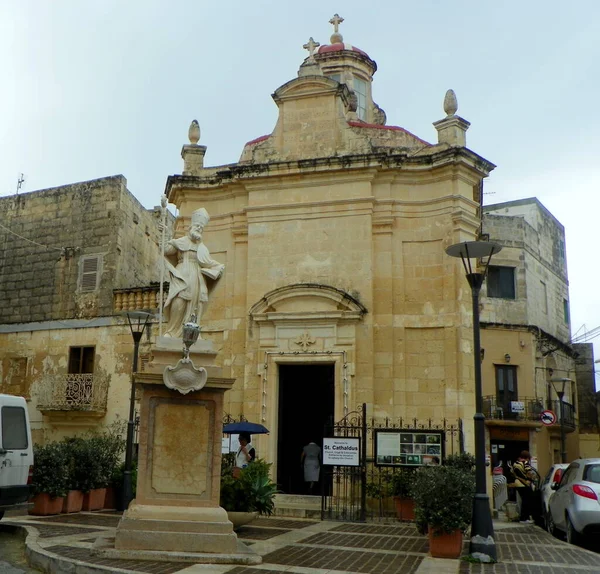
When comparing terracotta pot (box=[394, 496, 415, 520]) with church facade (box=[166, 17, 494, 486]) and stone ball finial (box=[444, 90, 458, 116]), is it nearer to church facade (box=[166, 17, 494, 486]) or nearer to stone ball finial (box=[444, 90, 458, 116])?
church facade (box=[166, 17, 494, 486])

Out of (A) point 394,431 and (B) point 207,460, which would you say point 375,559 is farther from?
(A) point 394,431

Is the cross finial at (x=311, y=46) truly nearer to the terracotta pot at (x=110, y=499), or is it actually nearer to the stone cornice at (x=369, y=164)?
the stone cornice at (x=369, y=164)

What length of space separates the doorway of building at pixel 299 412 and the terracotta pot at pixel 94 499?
3990 millimetres

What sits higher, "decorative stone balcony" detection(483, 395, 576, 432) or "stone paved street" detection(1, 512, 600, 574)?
"decorative stone balcony" detection(483, 395, 576, 432)

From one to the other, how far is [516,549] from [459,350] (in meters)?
5.77

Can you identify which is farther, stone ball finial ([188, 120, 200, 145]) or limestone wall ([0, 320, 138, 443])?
limestone wall ([0, 320, 138, 443])

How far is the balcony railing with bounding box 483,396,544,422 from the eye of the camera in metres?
30.1

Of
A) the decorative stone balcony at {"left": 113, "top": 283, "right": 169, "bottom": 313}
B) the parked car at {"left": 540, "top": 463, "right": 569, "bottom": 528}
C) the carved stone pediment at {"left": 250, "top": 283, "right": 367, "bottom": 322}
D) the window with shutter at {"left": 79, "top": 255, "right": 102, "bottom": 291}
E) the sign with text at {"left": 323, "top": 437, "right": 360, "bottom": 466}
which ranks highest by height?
the window with shutter at {"left": 79, "top": 255, "right": 102, "bottom": 291}

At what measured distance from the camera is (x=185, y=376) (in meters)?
8.80

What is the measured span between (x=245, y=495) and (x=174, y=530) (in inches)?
94.7

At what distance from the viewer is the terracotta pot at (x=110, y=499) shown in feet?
47.4

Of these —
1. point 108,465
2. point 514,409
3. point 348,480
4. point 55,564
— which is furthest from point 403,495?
point 514,409

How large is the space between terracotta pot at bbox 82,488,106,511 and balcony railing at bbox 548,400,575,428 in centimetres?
2261

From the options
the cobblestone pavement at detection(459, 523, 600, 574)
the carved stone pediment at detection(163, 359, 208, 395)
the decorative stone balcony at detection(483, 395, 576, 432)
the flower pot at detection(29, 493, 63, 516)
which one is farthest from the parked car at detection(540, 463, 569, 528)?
the decorative stone balcony at detection(483, 395, 576, 432)
